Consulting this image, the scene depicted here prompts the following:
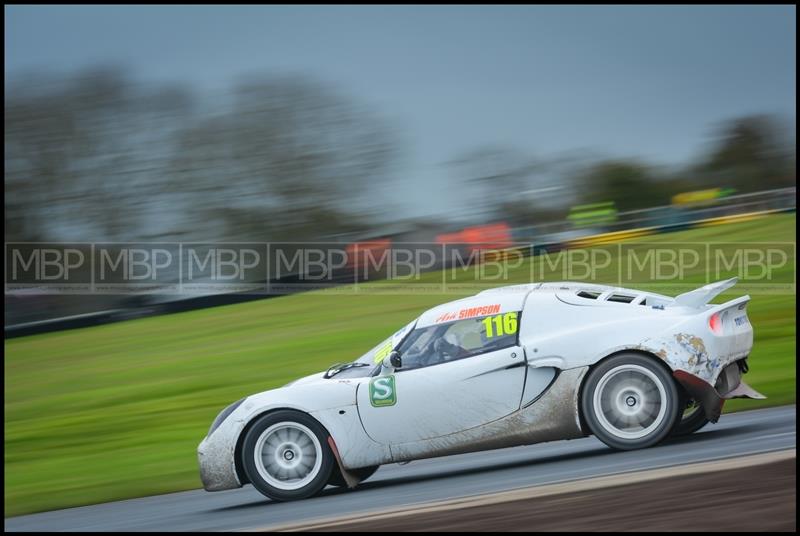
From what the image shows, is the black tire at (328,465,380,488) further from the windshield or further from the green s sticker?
the windshield

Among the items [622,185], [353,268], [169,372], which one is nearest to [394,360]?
[169,372]

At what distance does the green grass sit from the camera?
10.6m

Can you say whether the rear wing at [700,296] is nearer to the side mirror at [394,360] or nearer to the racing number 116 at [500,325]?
the racing number 116 at [500,325]

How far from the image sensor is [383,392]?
7.09 m

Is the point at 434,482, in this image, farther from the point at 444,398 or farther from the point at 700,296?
the point at 700,296

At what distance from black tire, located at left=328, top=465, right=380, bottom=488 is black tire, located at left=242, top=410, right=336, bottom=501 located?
0.14m

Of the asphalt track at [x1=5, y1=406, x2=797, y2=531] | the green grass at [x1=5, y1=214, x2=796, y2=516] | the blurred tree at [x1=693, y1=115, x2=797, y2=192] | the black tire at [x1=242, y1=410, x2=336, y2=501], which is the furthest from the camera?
the blurred tree at [x1=693, y1=115, x2=797, y2=192]

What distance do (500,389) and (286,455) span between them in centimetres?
167

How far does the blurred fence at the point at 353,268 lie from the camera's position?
75.4ft

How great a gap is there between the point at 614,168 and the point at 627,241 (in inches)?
748

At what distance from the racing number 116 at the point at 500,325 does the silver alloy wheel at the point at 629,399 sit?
2.45 ft

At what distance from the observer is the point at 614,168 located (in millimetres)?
44031

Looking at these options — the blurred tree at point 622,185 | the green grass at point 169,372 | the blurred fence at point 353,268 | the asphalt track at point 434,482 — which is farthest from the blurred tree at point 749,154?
the asphalt track at point 434,482

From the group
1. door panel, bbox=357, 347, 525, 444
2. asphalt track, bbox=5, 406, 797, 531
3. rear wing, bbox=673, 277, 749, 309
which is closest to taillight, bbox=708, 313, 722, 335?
rear wing, bbox=673, 277, 749, 309
